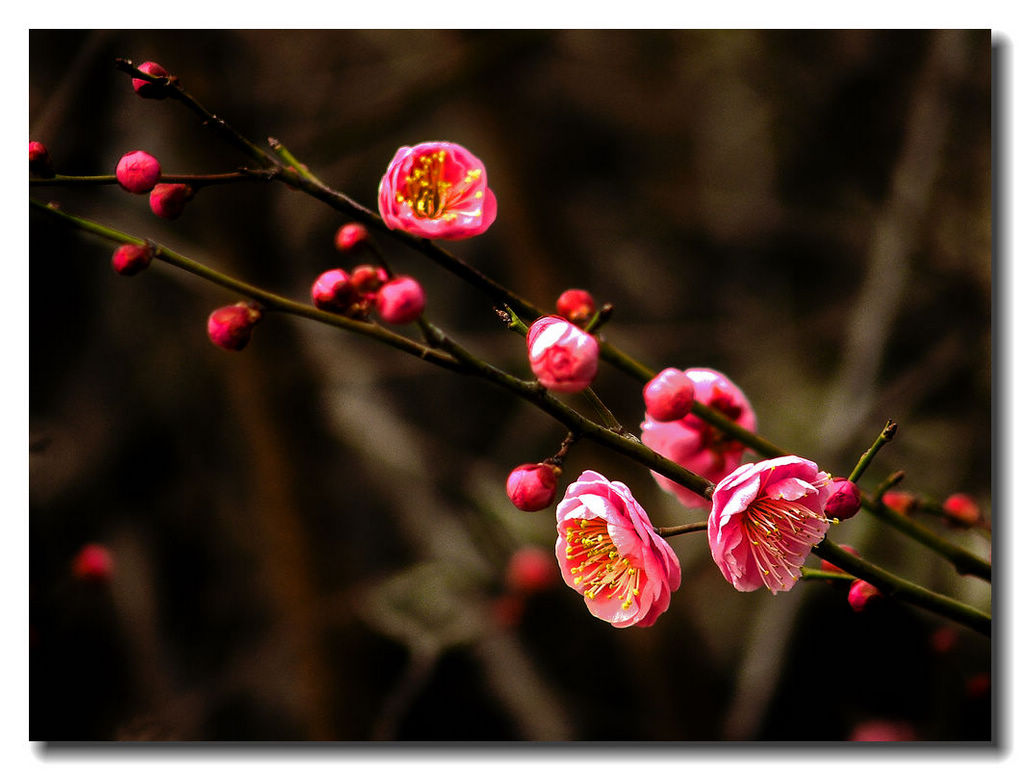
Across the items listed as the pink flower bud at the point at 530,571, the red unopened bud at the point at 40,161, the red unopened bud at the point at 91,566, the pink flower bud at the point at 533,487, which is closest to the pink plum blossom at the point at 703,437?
the pink flower bud at the point at 533,487

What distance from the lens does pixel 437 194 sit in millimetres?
783

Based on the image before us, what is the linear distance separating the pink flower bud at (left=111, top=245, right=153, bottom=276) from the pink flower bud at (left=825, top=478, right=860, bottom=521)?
1.87 ft

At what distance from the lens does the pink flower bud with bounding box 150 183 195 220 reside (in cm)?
70

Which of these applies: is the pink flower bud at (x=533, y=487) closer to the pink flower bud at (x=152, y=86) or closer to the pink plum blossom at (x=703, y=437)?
the pink plum blossom at (x=703, y=437)

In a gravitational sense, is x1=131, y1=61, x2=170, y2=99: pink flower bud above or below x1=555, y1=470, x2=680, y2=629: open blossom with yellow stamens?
above

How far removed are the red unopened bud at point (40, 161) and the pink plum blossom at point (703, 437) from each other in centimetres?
62

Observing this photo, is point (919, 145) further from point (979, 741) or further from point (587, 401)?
point (587, 401)

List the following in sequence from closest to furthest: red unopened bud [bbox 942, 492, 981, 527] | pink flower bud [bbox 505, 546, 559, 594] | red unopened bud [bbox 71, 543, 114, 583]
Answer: red unopened bud [bbox 942, 492, 981, 527], red unopened bud [bbox 71, 543, 114, 583], pink flower bud [bbox 505, 546, 559, 594]

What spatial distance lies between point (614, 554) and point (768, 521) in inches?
5.9

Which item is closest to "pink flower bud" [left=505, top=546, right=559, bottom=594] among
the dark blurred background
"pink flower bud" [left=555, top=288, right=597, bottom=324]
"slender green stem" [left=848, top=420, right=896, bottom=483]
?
the dark blurred background

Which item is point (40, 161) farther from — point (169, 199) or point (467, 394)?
point (467, 394)

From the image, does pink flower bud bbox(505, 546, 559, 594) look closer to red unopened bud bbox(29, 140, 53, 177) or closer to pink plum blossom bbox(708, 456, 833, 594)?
pink plum blossom bbox(708, 456, 833, 594)

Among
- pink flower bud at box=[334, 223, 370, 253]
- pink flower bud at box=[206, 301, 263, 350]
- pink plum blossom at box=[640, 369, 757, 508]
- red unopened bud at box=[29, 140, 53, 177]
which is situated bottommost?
pink plum blossom at box=[640, 369, 757, 508]

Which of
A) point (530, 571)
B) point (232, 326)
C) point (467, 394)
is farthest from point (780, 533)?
point (467, 394)
